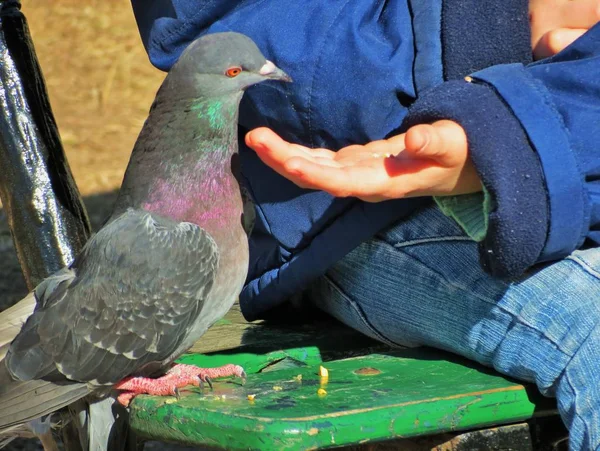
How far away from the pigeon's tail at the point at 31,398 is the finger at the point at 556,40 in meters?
1.02

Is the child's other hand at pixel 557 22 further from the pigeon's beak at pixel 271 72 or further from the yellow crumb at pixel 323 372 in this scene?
the yellow crumb at pixel 323 372

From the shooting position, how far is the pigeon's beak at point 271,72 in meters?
1.72

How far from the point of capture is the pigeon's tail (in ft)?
5.78

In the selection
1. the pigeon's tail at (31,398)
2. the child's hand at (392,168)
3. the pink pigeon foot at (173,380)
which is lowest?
the pink pigeon foot at (173,380)

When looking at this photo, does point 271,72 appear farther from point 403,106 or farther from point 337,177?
point 337,177

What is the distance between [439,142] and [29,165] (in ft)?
4.18

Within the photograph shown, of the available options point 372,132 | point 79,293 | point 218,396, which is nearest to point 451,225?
point 372,132

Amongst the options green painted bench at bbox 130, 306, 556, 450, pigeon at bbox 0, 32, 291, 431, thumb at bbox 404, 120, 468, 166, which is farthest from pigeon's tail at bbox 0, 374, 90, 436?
thumb at bbox 404, 120, 468, 166

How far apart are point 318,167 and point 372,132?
0.33m

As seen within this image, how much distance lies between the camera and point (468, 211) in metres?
1.60

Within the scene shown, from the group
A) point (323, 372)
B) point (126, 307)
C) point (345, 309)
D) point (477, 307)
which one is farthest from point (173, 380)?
point (477, 307)

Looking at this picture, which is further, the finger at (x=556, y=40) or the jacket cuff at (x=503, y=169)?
the finger at (x=556, y=40)

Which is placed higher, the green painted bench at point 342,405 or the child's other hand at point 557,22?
the child's other hand at point 557,22

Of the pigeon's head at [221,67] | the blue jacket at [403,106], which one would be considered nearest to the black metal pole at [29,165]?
the blue jacket at [403,106]
